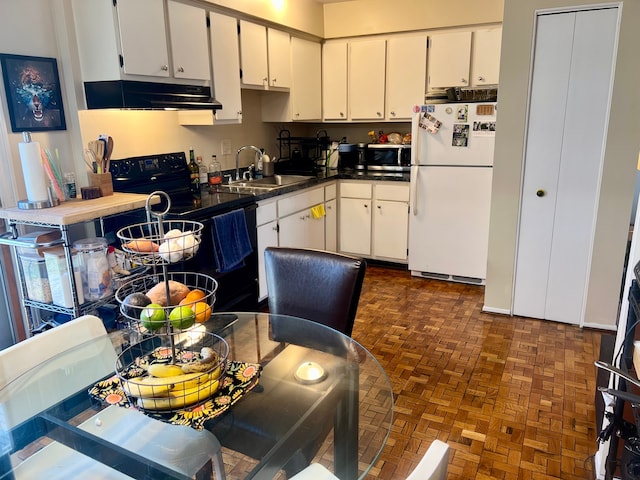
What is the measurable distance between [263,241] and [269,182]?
946 millimetres

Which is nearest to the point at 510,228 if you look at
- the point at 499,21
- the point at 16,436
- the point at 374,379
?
the point at 499,21

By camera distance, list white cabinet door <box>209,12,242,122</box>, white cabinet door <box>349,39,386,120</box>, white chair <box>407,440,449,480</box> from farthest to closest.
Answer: white cabinet door <box>349,39,386,120</box>
white cabinet door <box>209,12,242,122</box>
white chair <box>407,440,449,480</box>

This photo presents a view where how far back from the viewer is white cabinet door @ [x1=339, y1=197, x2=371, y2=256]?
175 inches

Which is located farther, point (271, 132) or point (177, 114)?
point (271, 132)

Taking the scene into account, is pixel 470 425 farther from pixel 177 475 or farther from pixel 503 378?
pixel 177 475

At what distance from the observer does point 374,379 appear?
5.02ft

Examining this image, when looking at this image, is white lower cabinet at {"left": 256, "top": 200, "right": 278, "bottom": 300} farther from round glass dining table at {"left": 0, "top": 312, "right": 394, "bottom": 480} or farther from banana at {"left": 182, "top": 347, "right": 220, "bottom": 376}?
banana at {"left": 182, "top": 347, "right": 220, "bottom": 376}

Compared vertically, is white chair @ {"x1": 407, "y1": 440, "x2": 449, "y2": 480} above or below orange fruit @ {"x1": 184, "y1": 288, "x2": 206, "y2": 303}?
below

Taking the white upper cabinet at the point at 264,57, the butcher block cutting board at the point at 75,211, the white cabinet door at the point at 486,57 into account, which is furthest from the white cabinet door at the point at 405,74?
the butcher block cutting board at the point at 75,211

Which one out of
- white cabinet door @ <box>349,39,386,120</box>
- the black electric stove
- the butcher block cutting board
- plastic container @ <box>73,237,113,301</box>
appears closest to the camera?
the butcher block cutting board

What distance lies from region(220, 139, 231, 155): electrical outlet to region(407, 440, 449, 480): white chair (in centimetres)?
343

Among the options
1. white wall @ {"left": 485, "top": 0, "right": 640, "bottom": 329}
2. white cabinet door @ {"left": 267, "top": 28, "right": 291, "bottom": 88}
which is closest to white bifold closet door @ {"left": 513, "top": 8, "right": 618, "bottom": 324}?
white wall @ {"left": 485, "top": 0, "right": 640, "bottom": 329}

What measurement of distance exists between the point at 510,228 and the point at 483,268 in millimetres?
718

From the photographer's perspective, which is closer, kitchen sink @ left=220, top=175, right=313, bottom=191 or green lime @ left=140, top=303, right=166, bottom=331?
green lime @ left=140, top=303, right=166, bottom=331
